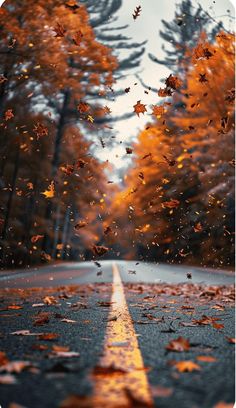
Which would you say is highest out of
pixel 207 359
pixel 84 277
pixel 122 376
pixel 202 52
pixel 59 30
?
pixel 59 30

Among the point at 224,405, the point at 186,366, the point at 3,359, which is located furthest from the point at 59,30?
the point at 224,405

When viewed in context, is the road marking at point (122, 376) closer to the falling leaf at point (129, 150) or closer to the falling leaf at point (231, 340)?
the falling leaf at point (231, 340)

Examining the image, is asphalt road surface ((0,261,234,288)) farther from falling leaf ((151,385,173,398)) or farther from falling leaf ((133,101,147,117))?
falling leaf ((151,385,173,398))

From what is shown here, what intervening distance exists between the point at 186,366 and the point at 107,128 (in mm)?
12109

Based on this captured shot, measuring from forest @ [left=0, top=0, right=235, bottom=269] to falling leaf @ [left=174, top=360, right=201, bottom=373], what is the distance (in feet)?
15.2

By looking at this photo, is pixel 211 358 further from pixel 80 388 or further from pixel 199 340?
pixel 80 388

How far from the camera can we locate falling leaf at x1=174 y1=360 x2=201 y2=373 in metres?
2.45

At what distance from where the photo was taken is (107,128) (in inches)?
559

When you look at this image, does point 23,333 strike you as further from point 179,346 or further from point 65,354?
point 179,346

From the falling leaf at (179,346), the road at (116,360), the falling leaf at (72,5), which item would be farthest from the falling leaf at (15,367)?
the falling leaf at (72,5)

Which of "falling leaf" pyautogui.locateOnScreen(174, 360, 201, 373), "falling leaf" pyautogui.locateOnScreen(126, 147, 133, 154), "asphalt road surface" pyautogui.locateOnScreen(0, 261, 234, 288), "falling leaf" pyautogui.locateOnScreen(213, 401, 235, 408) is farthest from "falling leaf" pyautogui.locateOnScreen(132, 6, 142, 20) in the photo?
"asphalt road surface" pyautogui.locateOnScreen(0, 261, 234, 288)

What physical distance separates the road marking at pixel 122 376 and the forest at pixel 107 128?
3.87m

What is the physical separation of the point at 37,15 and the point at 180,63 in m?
4.51

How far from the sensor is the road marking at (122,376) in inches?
75.6
